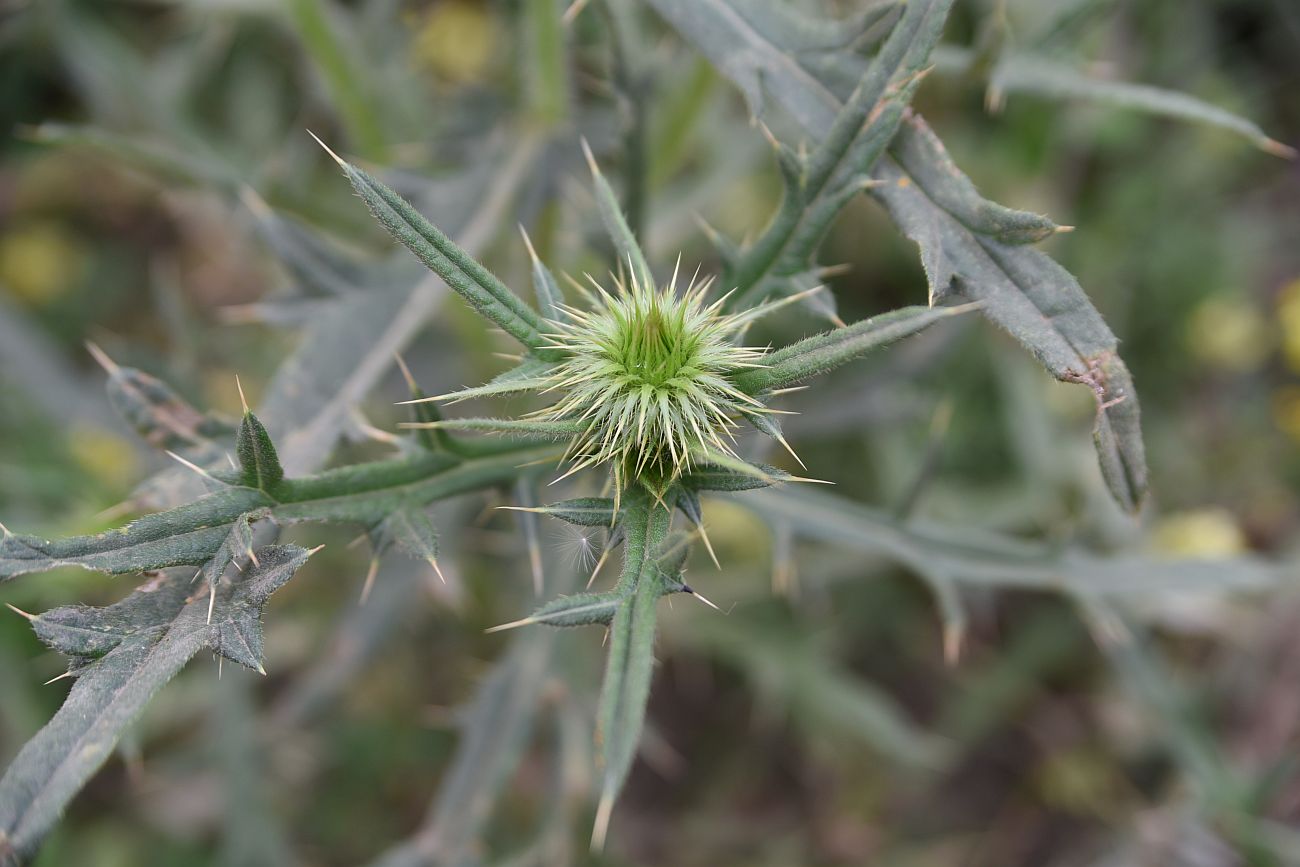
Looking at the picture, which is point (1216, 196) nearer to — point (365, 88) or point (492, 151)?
point (492, 151)

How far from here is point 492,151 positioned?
2.76 metres

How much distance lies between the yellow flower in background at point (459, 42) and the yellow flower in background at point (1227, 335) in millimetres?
2999

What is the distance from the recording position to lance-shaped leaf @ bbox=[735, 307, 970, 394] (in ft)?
4.79

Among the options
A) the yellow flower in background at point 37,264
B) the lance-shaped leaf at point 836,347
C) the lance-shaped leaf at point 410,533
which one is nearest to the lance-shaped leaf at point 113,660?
the lance-shaped leaf at point 410,533

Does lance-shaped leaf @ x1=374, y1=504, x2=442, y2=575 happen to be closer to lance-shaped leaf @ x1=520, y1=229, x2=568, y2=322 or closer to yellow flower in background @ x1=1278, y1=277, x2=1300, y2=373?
lance-shaped leaf @ x1=520, y1=229, x2=568, y2=322

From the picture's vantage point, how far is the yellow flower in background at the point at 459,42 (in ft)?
13.1

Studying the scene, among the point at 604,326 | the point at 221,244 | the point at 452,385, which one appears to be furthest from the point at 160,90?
the point at 604,326

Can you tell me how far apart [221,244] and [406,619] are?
212 cm

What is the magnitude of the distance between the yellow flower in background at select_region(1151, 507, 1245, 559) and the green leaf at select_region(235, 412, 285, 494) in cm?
A: 286

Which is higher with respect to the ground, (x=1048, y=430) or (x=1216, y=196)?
(x=1216, y=196)

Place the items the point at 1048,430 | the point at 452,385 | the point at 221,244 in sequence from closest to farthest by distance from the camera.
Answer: the point at 452,385 < the point at 1048,430 < the point at 221,244

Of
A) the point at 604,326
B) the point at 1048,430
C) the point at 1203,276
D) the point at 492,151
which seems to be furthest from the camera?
the point at 1203,276

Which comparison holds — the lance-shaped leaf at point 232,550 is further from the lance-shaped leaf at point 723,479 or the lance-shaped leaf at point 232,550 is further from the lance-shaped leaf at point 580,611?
the lance-shaped leaf at point 723,479

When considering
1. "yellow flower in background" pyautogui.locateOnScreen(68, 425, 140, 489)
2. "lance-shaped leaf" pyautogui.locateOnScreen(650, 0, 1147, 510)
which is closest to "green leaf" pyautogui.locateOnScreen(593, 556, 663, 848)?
"lance-shaped leaf" pyautogui.locateOnScreen(650, 0, 1147, 510)
